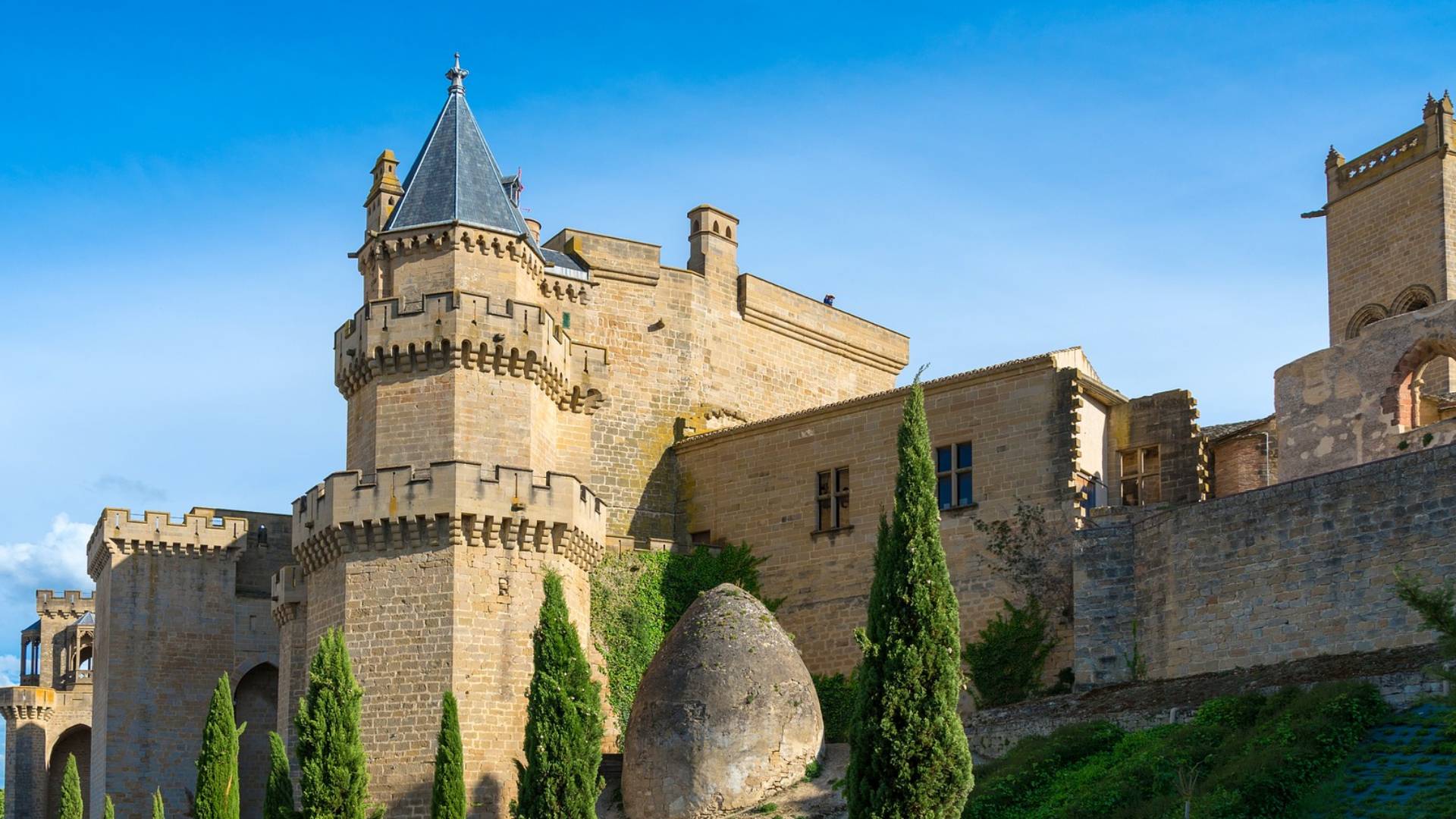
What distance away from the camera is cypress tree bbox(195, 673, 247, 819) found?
115 ft

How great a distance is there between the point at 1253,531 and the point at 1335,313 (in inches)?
1014

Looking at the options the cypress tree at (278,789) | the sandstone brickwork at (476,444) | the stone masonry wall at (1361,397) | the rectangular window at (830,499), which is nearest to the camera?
the cypress tree at (278,789)

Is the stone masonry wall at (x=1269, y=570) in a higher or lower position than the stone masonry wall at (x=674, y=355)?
lower

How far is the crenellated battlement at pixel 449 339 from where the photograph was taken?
3747 centimetres

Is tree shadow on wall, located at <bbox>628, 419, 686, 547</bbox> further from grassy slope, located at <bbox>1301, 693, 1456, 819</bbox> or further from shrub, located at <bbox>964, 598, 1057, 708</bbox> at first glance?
grassy slope, located at <bbox>1301, 693, 1456, 819</bbox>

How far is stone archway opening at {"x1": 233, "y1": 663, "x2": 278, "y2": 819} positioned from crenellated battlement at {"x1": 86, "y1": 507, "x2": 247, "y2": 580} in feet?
8.78

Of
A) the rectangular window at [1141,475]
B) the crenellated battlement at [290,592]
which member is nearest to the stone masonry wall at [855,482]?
the rectangular window at [1141,475]

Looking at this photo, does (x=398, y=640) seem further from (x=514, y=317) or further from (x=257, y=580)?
(x=257, y=580)

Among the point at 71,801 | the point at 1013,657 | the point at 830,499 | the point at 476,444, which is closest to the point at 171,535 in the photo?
the point at 71,801

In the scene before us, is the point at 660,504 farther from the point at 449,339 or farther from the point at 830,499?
the point at 449,339

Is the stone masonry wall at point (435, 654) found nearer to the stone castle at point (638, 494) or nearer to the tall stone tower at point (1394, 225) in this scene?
the stone castle at point (638, 494)

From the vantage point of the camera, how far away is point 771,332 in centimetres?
4675

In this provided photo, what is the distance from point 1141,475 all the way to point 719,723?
10.00m

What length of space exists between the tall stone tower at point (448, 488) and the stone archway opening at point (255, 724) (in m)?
4.51
